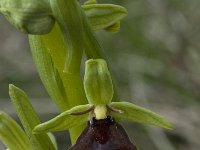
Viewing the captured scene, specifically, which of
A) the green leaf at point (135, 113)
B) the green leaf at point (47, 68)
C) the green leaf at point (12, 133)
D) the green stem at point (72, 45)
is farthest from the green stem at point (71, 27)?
the green leaf at point (12, 133)

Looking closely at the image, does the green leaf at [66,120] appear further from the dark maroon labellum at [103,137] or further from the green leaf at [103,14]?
the green leaf at [103,14]

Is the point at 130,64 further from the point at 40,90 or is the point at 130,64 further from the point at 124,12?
the point at 124,12

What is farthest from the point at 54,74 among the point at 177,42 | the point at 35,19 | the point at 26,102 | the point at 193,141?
the point at 177,42

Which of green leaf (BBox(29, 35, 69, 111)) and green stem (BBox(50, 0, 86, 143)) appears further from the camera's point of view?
green leaf (BBox(29, 35, 69, 111))

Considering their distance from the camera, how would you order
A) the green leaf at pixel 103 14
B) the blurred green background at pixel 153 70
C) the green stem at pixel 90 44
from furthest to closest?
the blurred green background at pixel 153 70 → the green leaf at pixel 103 14 → the green stem at pixel 90 44

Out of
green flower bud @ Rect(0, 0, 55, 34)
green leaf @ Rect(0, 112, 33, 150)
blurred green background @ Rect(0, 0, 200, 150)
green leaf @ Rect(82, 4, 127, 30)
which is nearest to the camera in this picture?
green flower bud @ Rect(0, 0, 55, 34)

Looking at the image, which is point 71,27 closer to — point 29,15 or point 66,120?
point 29,15

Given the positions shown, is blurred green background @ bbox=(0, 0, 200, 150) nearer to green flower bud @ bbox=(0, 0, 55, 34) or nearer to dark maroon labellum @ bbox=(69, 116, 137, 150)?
dark maroon labellum @ bbox=(69, 116, 137, 150)

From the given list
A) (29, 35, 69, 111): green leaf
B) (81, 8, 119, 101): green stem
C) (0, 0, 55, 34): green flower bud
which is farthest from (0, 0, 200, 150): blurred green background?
(0, 0, 55, 34): green flower bud
